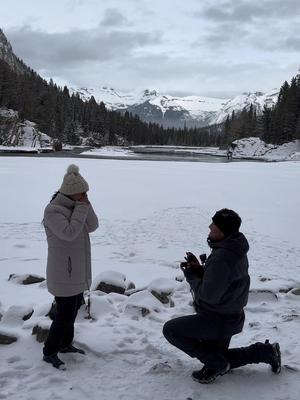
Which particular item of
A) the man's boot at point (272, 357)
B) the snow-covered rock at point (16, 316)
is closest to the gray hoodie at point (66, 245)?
the snow-covered rock at point (16, 316)

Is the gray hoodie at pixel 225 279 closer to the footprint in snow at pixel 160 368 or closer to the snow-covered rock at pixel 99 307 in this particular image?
the footprint in snow at pixel 160 368

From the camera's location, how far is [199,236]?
43.0 feet

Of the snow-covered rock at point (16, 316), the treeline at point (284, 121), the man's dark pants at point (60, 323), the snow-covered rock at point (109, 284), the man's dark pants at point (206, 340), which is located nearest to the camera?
the man's dark pants at point (206, 340)

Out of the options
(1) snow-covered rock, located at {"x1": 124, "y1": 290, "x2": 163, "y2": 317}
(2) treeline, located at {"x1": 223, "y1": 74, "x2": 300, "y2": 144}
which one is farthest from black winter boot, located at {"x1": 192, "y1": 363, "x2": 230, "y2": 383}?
(2) treeline, located at {"x1": 223, "y1": 74, "x2": 300, "y2": 144}

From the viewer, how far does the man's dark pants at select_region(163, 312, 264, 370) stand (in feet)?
13.9

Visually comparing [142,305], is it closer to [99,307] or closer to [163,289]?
[99,307]

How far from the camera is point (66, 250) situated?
4578 millimetres

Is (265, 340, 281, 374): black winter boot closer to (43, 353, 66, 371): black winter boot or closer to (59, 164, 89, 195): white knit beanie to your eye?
(43, 353, 66, 371): black winter boot

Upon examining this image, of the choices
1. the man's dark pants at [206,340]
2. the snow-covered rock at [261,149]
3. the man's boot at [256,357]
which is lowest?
the man's boot at [256,357]

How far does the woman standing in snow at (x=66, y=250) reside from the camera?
176 inches

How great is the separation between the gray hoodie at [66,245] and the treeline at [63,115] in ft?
383

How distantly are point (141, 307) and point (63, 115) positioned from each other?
136m

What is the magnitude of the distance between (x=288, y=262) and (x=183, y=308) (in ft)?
15.3

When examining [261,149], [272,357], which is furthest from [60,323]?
[261,149]
